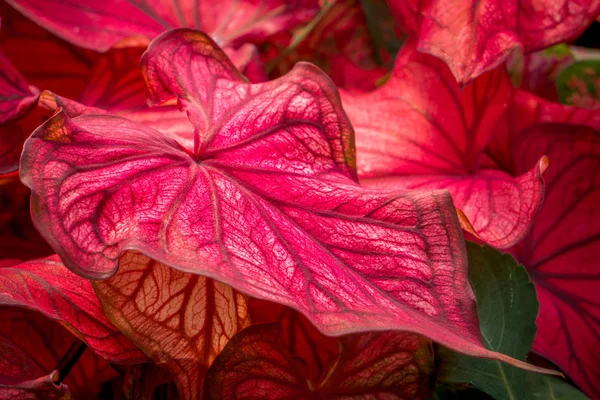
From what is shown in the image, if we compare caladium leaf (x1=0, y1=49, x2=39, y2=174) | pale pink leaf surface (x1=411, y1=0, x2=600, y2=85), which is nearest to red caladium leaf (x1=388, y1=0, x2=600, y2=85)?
pale pink leaf surface (x1=411, y1=0, x2=600, y2=85)

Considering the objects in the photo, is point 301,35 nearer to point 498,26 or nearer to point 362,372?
point 498,26

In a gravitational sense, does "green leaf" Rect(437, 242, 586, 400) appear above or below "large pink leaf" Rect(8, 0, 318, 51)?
below

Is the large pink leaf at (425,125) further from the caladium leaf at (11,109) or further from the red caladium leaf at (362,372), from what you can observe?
the caladium leaf at (11,109)

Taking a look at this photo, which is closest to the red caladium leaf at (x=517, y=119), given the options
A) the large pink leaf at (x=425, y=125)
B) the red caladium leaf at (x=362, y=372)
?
the large pink leaf at (x=425, y=125)

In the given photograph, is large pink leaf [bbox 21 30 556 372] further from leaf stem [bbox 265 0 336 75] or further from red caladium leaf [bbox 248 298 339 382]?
leaf stem [bbox 265 0 336 75]

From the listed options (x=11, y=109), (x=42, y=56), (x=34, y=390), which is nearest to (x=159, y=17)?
(x=42, y=56)

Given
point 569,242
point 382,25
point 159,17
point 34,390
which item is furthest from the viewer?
point 382,25
